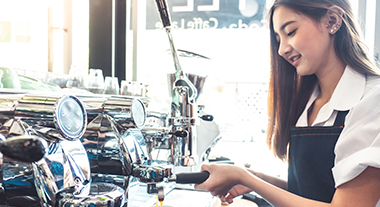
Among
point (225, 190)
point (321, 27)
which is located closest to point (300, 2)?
point (321, 27)

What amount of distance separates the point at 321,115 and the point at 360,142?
0.27m

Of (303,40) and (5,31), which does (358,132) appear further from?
(5,31)

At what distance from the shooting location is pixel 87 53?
5.05 ft

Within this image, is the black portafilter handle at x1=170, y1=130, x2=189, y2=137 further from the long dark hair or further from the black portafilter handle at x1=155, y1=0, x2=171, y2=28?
the long dark hair

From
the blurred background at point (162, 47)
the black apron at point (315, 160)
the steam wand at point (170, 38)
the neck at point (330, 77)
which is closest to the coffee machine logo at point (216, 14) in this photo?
the blurred background at point (162, 47)

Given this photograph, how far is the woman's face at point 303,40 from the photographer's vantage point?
96 cm

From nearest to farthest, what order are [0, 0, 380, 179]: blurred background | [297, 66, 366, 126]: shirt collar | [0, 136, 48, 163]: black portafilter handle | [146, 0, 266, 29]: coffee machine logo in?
1. [0, 136, 48, 163]: black portafilter handle
2. [297, 66, 366, 126]: shirt collar
3. [0, 0, 380, 179]: blurred background
4. [146, 0, 266, 29]: coffee machine logo

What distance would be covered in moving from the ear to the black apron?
0.29 meters

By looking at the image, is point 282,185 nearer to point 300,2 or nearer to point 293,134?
point 293,134

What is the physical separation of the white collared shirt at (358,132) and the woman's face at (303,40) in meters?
0.13

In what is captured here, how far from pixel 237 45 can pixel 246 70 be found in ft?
0.90

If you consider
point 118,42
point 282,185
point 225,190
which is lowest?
point 282,185

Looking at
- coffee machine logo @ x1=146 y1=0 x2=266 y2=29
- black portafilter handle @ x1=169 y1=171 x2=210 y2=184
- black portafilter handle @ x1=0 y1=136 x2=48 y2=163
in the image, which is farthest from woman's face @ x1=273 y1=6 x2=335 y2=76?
coffee machine logo @ x1=146 y1=0 x2=266 y2=29

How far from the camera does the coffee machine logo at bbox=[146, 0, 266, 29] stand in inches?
113
